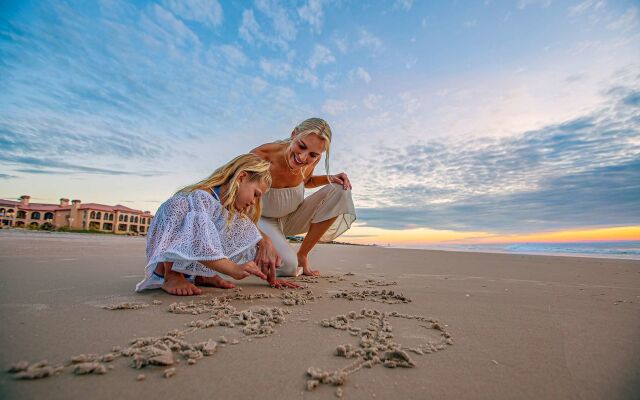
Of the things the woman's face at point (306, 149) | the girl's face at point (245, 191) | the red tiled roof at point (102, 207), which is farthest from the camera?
the red tiled roof at point (102, 207)

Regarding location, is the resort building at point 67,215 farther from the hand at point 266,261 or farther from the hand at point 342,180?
the hand at point 266,261

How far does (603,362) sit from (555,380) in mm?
347

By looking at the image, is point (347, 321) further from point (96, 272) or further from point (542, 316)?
point (96, 272)

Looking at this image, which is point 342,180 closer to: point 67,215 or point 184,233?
point 184,233

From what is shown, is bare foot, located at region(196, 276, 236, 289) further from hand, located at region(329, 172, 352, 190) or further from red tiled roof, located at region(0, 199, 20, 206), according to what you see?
red tiled roof, located at region(0, 199, 20, 206)

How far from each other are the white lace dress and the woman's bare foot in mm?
59

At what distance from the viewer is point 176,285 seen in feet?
8.04

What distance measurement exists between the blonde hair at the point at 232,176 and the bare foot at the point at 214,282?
0.51 m

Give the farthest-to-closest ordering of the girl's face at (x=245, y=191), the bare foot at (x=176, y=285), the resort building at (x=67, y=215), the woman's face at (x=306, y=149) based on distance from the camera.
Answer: the resort building at (x=67, y=215), the woman's face at (x=306, y=149), the girl's face at (x=245, y=191), the bare foot at (x=176, y=285)

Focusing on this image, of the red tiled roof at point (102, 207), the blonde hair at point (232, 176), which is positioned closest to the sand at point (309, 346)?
the blonde hair at point (232, 176)

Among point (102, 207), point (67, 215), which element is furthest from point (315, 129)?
point (67, 215)

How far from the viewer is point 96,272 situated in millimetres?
3416

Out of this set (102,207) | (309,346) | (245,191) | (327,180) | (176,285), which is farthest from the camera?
(102,207)

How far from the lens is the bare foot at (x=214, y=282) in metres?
2.77
